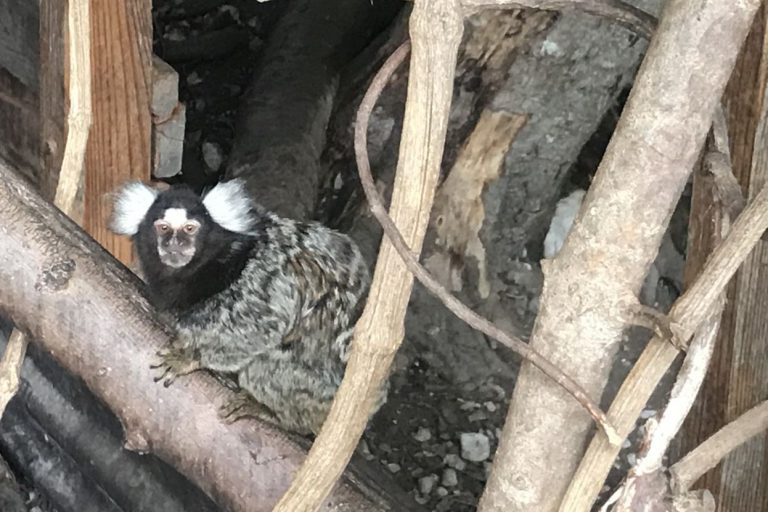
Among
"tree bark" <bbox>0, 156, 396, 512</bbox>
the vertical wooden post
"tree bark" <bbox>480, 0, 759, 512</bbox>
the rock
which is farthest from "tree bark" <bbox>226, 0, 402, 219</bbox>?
"tree bark" <bbox>480, 0, 759, 512</bbox>

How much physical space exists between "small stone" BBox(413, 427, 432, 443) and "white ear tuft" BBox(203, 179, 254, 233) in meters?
0.89

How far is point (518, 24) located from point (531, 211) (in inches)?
23.1

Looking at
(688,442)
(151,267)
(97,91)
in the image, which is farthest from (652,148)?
(97,91)

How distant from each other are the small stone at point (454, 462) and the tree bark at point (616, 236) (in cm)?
136

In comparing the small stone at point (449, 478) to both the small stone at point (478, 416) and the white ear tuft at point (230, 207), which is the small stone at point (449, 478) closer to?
the small stone at point (478, 416)

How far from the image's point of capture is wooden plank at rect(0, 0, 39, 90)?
221 centimetres

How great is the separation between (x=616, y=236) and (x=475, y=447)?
157 cm

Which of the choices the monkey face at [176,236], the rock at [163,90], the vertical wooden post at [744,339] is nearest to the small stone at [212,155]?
the rock at [163,90]

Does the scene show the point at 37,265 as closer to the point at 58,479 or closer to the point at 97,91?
the point at 97,91

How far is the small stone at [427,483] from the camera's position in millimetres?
2389

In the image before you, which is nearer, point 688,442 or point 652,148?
point 652,148

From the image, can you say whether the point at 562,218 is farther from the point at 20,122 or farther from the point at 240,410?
the point at 240,410

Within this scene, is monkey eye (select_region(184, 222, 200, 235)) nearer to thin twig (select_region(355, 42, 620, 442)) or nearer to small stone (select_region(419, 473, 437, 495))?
thin twig (select_region(355, 42, 620, 442))

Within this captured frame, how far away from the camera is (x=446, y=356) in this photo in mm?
2646
